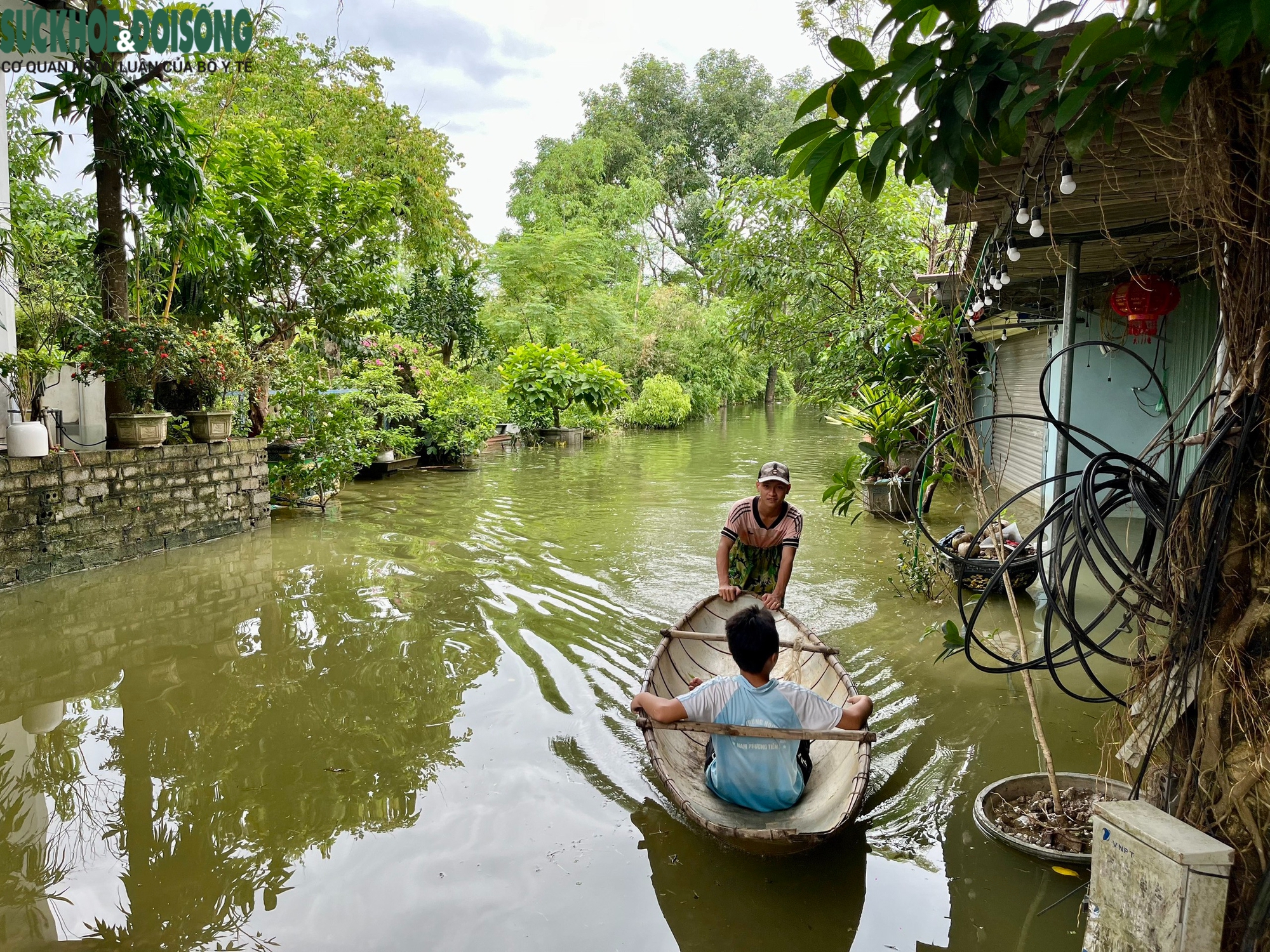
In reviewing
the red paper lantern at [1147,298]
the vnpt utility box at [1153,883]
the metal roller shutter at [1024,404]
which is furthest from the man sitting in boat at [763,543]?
the metal roller shutter at [1024,404]

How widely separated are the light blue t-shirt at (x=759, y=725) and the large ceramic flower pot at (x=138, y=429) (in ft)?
24.6

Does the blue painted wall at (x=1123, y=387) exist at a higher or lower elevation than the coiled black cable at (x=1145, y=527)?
higher

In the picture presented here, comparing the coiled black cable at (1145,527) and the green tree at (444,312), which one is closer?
the coiled black cable at (1145,527)

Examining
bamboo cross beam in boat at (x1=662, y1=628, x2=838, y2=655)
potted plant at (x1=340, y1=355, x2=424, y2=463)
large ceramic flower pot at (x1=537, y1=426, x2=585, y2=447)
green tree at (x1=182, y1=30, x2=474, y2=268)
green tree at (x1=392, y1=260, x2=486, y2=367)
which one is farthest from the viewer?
large ceramic flower pot at (x1=537, y1=426, x2=585, y2=447)

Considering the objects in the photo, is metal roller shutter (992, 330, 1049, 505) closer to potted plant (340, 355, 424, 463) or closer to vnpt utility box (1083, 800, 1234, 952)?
vnpt utility box (1083, 800, 1234, 952)

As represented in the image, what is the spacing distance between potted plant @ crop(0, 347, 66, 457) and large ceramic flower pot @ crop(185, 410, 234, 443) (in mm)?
1711

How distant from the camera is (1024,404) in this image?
440 inches

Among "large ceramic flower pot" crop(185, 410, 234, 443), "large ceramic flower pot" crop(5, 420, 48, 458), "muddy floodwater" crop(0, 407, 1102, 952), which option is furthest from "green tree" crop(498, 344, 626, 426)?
"large ceramic flower pot" crop(5, 420, 48, 458)

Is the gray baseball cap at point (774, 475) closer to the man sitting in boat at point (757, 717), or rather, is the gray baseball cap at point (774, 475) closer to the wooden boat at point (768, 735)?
the wooden boat at point (768, 735)

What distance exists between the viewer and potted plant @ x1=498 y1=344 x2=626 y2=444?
21.5 metres

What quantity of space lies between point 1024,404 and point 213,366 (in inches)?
401

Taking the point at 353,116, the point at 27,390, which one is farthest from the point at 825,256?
the point at 353,116

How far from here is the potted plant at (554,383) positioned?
70.4 ft

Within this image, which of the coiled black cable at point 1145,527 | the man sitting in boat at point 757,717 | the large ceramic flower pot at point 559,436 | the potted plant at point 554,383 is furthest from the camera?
the large ceramic flower pot at point 559,436
